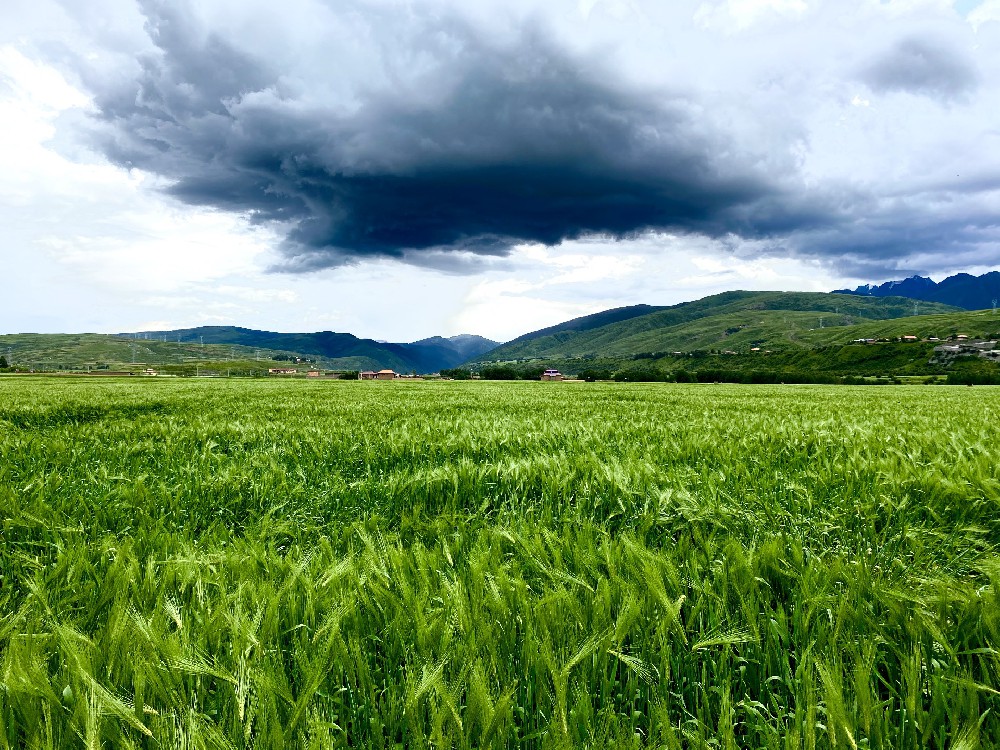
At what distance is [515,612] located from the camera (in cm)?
190

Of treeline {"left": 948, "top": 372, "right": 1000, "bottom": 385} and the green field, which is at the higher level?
the green field

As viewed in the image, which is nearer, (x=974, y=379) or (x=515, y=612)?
(x=515, y=612)

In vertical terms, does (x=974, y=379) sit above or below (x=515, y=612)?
below

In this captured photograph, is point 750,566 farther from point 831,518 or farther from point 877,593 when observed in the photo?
point 831,518

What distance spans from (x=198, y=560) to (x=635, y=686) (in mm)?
2244

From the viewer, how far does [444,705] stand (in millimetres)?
1357

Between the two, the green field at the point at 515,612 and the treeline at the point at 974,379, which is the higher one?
the green field at the point at 515,612

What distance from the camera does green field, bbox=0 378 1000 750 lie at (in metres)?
1.37

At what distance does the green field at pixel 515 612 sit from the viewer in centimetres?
137

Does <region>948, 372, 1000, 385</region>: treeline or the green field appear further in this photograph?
<region>948, 372, 1000, 385</region>: treeline

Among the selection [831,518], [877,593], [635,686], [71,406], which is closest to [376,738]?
[635,686]

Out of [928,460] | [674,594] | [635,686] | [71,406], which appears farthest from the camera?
[71,406]

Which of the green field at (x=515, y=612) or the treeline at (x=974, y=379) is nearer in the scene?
the green field at (x=515, y=612)

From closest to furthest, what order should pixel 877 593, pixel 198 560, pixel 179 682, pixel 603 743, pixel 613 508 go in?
pixel 603 743 < pixel 179 682 < pixel 877 593 < pixel 198 560 < pixel 613 508
